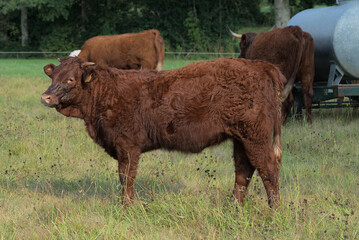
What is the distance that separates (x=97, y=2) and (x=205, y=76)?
25737 millimetres

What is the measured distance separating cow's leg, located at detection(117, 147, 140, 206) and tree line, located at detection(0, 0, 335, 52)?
68.1 ft

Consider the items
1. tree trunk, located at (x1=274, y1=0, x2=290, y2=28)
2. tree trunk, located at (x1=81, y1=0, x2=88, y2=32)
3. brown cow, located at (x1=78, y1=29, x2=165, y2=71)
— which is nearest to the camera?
brown cow, located at (x1=78, y1=29, x2=165, y2=71)

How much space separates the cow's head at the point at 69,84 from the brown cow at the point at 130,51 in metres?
7.69

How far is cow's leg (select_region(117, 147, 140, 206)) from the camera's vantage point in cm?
411

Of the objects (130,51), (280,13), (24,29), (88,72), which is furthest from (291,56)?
(24,29)

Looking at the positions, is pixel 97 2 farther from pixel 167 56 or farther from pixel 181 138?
pixel 181 138

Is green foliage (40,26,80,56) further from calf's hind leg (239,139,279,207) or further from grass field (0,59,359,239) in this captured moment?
calf's hind leg (239,139,279,207)

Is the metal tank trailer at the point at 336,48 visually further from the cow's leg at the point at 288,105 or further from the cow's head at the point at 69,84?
the cow's head at the point at 69,84

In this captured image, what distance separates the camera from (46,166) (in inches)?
221

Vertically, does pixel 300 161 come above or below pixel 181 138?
below

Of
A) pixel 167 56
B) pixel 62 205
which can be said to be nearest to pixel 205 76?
pixel 62 205

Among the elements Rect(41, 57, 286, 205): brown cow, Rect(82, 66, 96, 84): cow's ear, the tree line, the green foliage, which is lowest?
the green foliage

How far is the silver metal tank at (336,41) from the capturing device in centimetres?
793

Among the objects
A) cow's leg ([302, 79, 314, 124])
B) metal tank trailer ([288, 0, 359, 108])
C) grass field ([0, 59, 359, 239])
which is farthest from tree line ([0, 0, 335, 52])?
grass field ([0, 59, 359, 239])
